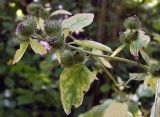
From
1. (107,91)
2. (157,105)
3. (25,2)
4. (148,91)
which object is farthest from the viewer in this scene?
(25,2)

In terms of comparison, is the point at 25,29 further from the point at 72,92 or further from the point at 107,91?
the point at 107,91

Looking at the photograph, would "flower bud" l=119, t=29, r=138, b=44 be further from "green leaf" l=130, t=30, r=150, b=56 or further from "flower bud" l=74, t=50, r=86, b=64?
"flower bud" l=74, t=50, r=86, b=64

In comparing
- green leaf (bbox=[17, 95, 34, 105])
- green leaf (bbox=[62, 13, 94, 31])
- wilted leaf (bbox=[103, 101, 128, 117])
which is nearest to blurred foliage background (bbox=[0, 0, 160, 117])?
green leaf (bbox=[17, 95, 34, 105])

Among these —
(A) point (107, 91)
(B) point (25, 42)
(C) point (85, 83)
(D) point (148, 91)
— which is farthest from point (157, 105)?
(A) point (107, 91)

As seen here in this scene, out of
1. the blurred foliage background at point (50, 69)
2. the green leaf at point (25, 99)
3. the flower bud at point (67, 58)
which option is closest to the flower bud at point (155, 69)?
the flower bud at point (67, 58)

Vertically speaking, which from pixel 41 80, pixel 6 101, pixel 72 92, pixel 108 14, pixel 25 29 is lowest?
pixel 6 101

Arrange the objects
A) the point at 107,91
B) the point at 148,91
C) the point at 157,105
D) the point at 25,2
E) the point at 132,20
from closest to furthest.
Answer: the point at 157,105 < the point at 132,20 < the point at 148,91 < the point at 107,91 < the point at 25,2

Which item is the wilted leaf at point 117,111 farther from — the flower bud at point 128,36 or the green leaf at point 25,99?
the green leaf at point 25,99
